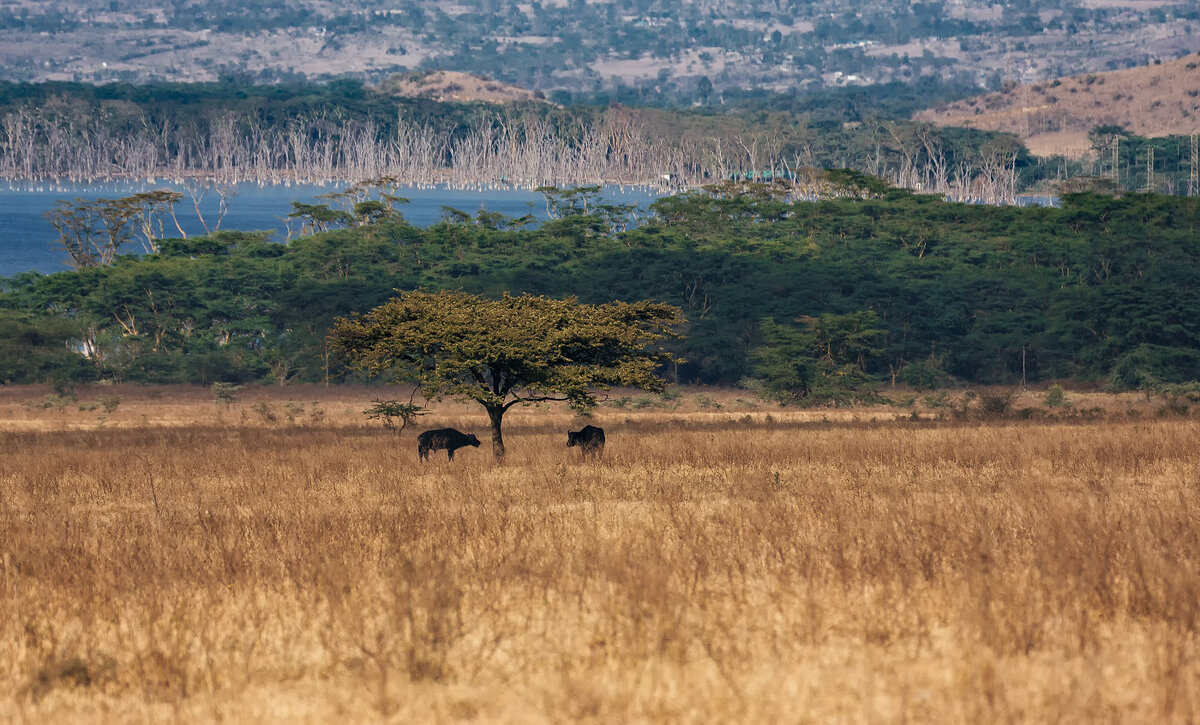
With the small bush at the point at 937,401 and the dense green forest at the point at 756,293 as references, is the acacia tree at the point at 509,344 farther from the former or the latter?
the dense green forest at the point at 756,293

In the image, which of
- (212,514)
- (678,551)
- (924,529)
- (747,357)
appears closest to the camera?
(678,551)

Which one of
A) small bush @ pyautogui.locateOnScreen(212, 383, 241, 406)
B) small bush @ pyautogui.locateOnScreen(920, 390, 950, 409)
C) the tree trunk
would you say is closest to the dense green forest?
small bush @ pyautogui.locateOnScreen(920, 390, 950, 409)

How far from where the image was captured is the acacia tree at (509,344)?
25125mm

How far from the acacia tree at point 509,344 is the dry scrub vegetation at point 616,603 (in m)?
8.46

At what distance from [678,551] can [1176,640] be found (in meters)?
4.26

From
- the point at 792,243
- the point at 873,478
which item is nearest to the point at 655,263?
the point at 792,243

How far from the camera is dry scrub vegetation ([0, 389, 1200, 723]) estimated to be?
7617 millimetres

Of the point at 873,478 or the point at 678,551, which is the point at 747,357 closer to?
the point at 873,478

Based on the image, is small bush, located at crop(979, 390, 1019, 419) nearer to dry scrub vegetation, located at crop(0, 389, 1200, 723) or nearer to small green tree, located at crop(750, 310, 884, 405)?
small green tree, located at crop(750, 310, 884, 405)

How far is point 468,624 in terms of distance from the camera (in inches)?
365

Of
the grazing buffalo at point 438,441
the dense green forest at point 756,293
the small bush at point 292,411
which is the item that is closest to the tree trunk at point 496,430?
the grazing buffalo at point 438,441

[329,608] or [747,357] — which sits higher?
[329,608]

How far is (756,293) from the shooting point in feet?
282

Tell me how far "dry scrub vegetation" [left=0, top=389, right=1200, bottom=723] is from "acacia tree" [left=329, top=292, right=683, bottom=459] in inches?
333
